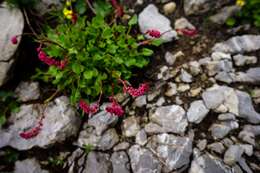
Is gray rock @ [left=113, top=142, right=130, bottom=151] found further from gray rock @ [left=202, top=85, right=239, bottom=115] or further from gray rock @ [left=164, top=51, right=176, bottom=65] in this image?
gray rock @ [left=164, top=51, right=176, bottom=65]

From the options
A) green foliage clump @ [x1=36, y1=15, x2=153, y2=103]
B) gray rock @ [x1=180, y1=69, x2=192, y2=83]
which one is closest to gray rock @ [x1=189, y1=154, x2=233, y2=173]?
gray rock @ [x1=180, y1=69, x2=192, y2=83]

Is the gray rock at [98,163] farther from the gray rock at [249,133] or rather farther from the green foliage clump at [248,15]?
the green foliage clump at [248,15]

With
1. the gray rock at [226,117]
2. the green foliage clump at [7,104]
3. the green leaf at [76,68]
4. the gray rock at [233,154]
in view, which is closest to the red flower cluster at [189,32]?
the gray rock at [226,117]

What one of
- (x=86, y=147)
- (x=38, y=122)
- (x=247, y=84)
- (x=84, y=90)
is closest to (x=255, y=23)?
(x=247, y=84)

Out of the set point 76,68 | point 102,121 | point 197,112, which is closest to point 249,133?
point 197,112

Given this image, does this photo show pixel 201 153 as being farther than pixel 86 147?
No

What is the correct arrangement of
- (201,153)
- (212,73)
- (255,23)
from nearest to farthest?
(201,153), (212,73), (255,23)

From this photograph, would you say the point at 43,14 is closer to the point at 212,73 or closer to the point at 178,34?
the point at 178,34

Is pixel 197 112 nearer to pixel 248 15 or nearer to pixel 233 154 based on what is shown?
pixel 233 154
